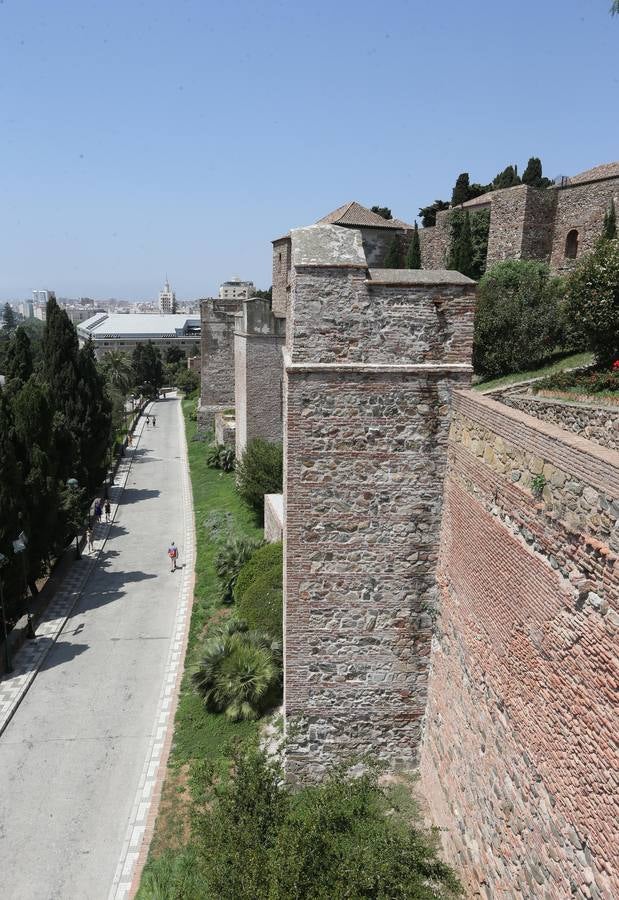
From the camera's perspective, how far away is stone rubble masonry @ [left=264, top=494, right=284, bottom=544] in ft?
44.7

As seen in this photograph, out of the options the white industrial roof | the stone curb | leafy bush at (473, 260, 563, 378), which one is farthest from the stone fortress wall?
the white industrial roof

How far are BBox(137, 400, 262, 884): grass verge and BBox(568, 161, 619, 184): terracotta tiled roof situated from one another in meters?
19.8

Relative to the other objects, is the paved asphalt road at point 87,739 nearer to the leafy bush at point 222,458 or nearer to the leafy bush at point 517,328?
the leafy bush at point 222,458

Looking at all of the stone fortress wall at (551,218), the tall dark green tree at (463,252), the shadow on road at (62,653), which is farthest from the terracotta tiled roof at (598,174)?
the shadow on road at (62,653)

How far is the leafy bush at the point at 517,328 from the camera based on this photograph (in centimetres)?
1827

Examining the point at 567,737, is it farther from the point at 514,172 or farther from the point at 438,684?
the point at 514,172

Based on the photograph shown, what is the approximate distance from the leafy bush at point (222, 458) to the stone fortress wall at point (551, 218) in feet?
50.1

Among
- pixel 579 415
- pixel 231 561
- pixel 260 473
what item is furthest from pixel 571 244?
pixel 231 561

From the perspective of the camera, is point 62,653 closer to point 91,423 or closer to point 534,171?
point 91,423

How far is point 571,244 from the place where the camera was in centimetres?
2630

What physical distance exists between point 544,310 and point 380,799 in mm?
15991

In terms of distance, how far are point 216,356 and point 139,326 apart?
81.6 meters

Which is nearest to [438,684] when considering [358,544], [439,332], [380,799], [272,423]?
[380,799]

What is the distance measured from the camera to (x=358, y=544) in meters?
6.94
